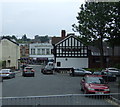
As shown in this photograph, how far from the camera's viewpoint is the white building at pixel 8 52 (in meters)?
56.3

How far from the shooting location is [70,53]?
52.7 meters

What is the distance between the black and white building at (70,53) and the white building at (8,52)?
11.7 meters

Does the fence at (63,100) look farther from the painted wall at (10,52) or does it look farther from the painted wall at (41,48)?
the painted wall at (41,48)

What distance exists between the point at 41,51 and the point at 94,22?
50145 millimetres

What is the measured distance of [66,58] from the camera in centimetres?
5269

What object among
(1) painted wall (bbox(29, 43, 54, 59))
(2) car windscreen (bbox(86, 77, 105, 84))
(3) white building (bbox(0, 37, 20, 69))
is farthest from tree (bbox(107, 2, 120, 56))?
(1) painted wall (bbox(29, 43, 54, 59))

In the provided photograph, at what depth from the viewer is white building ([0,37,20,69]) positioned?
185 feet

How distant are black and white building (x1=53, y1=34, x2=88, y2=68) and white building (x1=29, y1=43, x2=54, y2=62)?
3604cm

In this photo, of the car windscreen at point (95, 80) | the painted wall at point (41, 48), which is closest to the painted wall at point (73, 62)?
the car windscreen at point (95, 80)

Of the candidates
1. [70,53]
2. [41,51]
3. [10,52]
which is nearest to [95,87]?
[70,53]

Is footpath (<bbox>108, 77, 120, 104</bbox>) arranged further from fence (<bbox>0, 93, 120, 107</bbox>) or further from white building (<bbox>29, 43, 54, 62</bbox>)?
white building (<bbox>29, 43, 54, 62</bbox>)

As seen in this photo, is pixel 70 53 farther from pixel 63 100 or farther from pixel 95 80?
pixel 63 100

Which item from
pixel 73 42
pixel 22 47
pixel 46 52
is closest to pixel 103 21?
pixel 73 42

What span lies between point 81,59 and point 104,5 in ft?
53.2
